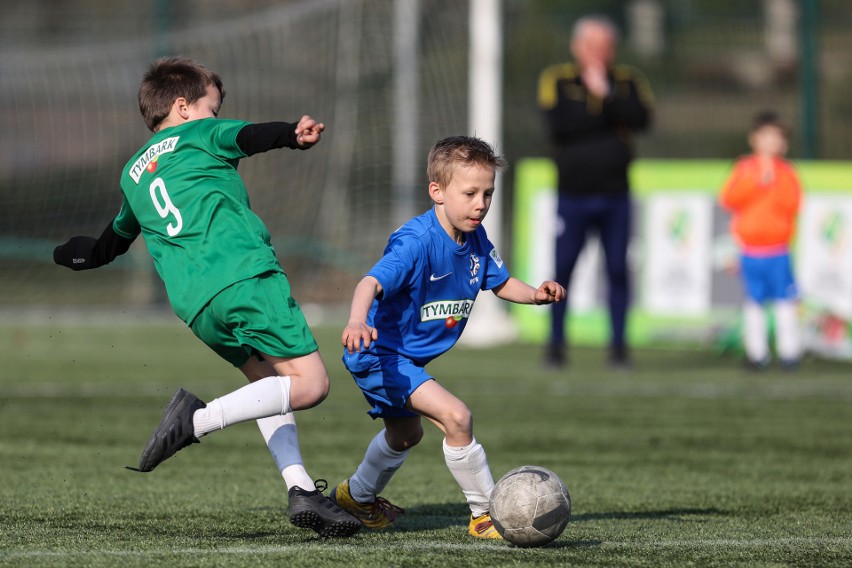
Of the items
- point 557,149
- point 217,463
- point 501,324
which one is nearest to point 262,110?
point 501,324

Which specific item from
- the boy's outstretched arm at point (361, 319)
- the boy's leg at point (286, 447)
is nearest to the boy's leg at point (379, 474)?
the boy's leg at point (286, 447)

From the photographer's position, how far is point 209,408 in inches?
179


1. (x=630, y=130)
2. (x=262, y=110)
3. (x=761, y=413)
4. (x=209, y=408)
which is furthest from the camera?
(x=262, y=110)

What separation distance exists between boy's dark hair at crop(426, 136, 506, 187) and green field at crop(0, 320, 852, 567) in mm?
1210

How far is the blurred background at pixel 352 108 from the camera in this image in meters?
15.5

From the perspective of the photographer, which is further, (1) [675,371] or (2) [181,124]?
(1) [675,371]

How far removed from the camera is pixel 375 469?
16.6ft

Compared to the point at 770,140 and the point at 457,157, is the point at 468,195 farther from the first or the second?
the point at 770,140

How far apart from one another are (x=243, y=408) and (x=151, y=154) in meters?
0.95

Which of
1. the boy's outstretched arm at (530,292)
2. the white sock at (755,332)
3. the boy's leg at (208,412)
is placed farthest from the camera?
the white sock at (755,332)

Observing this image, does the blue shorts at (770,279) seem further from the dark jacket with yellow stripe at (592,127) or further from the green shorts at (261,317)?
the green shorts at (261,317)

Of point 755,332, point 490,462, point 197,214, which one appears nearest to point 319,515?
point 197,214

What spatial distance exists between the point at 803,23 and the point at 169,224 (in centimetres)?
1225

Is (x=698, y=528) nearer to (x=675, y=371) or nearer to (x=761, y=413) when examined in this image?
(x=761, y=413)
